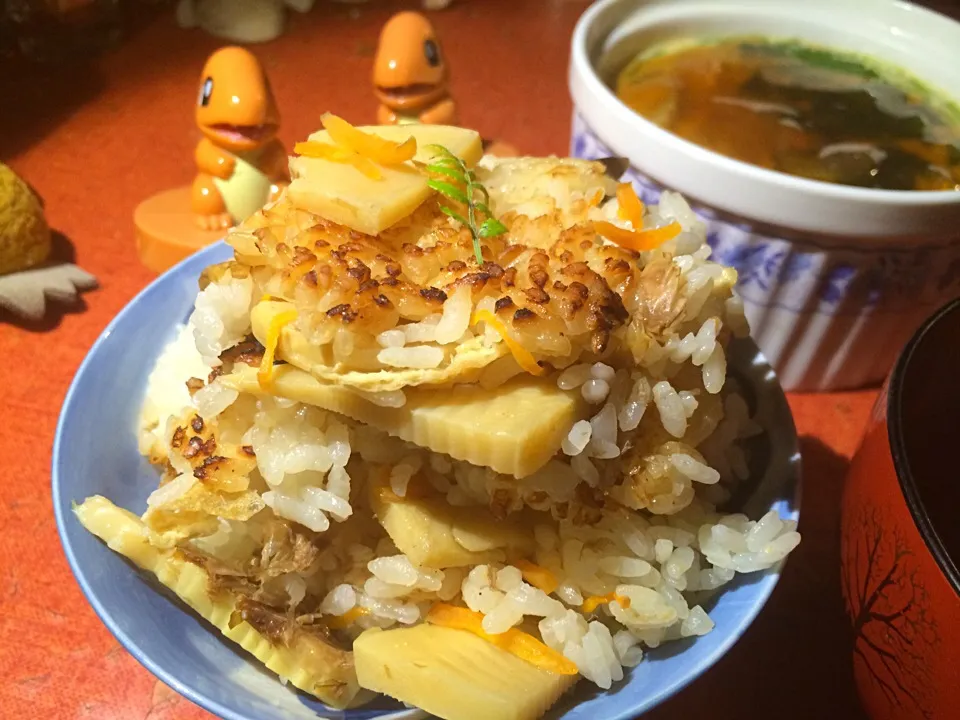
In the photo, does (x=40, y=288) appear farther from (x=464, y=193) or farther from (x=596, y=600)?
(x=596, y=600)

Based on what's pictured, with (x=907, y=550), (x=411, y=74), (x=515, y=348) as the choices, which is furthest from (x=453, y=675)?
(x=411, y=74)

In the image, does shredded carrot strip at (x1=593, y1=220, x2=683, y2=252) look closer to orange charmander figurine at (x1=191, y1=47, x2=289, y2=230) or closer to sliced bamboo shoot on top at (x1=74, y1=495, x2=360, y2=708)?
sliced bamboo shoot on top at (x1=74, y1=495, x2=360, y2=708)

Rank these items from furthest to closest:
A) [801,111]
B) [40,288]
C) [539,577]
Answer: [40,288], [801,111], [539,577]

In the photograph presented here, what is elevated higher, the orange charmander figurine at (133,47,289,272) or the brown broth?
the brown broth

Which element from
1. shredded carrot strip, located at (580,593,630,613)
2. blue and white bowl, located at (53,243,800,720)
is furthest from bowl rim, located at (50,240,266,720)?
shredded carrot strip, located at (580,593,630,613)

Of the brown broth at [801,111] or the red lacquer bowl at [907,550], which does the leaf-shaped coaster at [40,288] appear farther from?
the red lacquer bowl at [907,550]

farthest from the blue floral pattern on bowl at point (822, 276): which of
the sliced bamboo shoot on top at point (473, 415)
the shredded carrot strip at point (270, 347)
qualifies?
the shredded carrot strip at point (270, 347)
